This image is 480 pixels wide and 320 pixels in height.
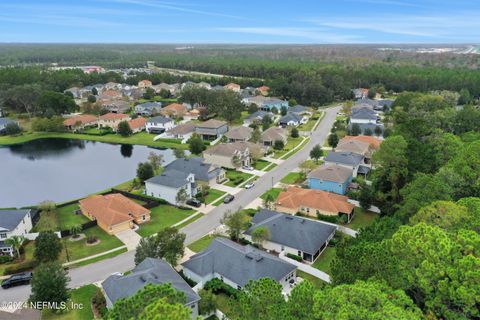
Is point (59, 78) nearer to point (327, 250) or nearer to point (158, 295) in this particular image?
point (327, 250)

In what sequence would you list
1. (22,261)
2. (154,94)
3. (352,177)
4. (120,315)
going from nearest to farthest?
(120,315), (22,261), (352,177), (154,94)

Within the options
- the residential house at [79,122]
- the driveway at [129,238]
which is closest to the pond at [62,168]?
the residential house at [79,122]

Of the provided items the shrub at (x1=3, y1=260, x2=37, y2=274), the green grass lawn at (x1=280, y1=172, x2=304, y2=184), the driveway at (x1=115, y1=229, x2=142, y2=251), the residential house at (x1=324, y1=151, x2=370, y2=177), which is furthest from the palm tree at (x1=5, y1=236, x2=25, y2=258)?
the residential house at (x1=324, y1=151, x2=370, y2=177)

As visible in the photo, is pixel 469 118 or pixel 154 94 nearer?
pixel 469 118

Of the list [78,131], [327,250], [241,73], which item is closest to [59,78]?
[78,131]

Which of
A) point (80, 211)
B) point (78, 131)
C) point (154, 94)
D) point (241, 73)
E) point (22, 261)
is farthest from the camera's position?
point (241, 73)

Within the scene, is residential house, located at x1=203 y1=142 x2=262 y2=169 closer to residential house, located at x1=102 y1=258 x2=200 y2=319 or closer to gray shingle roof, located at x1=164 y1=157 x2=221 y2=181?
gray shingle roof, located at x1=164 y1=157 x2=221 y2=181
